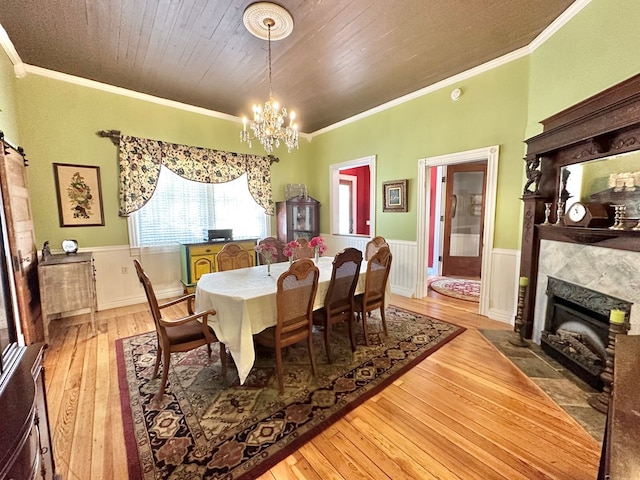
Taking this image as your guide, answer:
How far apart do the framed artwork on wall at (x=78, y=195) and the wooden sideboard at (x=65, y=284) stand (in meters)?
0.70

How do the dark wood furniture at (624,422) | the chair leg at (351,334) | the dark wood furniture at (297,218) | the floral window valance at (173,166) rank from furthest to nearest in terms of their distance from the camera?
the dark wood furniture at (297,218) < the floral window valance at (173,166) < the chair leg at (351,334) < the dark wood furniture at (624,422)

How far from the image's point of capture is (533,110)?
2875 millimetres

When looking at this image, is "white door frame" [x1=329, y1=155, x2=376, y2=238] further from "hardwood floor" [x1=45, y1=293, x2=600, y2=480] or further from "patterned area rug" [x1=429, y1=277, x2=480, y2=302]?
"hardwood floor" [x1=45, y1=293, x2=600, y2=480]

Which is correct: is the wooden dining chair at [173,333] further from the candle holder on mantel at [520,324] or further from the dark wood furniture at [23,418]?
the candle holder on mantel at [520,324]

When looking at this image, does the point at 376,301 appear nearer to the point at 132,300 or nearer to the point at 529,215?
the point at 529,215

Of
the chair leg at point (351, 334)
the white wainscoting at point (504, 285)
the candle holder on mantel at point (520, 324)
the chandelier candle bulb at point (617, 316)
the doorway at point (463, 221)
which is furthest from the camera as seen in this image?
the doorway at point (463, 221)

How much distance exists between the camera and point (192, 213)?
4504 millimetres

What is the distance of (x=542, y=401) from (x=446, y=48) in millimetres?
3301

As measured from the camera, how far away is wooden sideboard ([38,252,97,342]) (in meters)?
2.79

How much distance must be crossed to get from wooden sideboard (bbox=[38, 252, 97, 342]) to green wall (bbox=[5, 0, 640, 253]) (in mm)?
853

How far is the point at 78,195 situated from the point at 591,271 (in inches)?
219

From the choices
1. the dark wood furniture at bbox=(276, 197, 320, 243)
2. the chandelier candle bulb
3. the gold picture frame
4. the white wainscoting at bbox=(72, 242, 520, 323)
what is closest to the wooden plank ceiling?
the gold picture frame

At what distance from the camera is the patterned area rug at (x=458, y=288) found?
4332 mm

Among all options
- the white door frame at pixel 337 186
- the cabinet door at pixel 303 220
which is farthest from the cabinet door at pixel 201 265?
the white door frame at pixel 337 186
